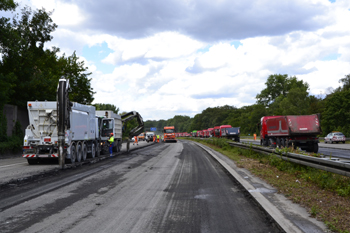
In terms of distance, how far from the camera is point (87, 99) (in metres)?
43.3

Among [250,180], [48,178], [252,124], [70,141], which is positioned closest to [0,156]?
[70,141]

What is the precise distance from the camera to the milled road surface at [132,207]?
5.75m

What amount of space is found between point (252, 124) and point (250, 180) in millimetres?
111518

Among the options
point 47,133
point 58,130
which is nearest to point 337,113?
point 47,133

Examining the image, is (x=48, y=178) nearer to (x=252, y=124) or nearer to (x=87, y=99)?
(x=87, y=99)

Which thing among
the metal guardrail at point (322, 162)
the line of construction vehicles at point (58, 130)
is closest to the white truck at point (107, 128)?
the line of construction vehicles at point (58, 130)

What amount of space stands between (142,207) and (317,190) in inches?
178

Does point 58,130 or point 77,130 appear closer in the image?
point 58,130

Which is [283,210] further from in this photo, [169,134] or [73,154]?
[169,134]

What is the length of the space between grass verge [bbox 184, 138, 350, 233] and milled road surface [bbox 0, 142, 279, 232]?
100 cm

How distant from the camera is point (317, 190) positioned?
8414mm

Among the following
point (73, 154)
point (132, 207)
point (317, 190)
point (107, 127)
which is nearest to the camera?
point (132, 207)

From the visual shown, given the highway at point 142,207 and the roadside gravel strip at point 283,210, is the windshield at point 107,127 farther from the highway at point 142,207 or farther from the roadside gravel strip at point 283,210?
the roadside gravel strip at point 283,210

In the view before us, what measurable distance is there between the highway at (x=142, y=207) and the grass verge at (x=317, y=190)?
301mm
